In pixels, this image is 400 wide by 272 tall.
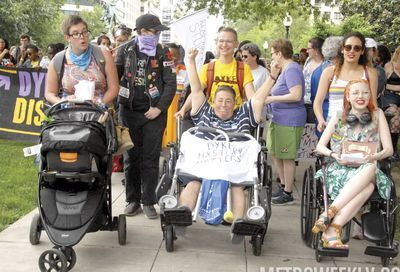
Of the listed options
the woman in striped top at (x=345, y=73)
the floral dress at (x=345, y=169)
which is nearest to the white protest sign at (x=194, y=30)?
the woman in striped top at (x=345, y=73)

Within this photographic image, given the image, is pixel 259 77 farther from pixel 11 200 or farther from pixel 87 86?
pixel 11 200

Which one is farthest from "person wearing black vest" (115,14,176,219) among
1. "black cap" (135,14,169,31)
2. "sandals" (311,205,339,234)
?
"sandals" (311,205,339,234)

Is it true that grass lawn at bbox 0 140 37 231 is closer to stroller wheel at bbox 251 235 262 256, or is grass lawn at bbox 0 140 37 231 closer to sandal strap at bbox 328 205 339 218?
stroller wheel at bbox 251 235 262 256

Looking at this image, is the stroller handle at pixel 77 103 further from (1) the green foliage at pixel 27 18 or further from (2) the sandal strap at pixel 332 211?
(1) the green foliage at pixel 27 18

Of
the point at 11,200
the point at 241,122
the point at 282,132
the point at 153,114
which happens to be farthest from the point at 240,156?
the point at 11,200

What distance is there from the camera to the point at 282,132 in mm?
5914

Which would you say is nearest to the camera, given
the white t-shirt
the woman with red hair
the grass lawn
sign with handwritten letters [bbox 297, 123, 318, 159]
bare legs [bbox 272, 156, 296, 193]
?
the woman with red hair

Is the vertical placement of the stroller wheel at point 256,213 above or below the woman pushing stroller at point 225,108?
below

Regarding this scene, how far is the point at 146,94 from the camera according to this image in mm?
5199

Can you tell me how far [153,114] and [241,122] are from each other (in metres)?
0.94

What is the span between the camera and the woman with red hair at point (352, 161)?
406 cm

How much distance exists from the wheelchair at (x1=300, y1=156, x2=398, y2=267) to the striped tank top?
0.65 meters

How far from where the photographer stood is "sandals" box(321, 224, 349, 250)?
3.91 metres

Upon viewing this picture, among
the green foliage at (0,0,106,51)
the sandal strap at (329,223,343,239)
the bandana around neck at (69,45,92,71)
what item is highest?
the green foliage at (0,0,106,51)
